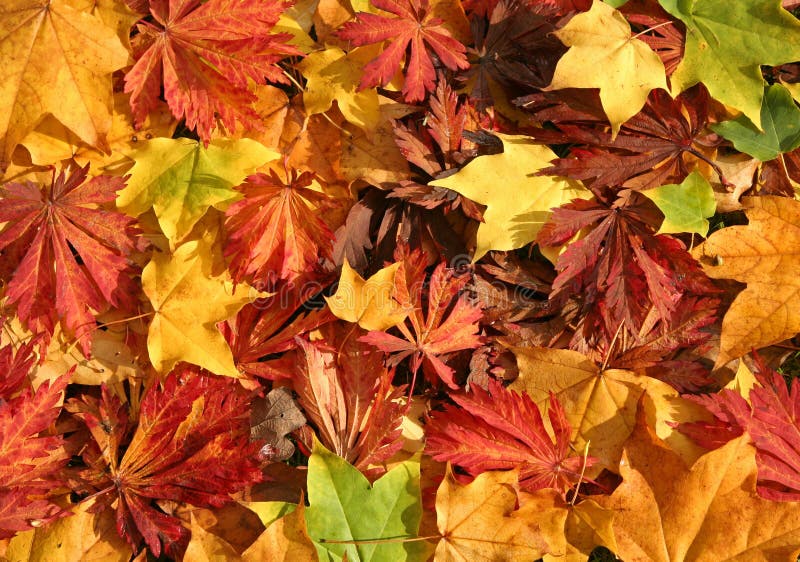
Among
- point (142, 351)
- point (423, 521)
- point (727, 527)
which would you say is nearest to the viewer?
point (727, 527)

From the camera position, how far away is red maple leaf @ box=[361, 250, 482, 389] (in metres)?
1.43

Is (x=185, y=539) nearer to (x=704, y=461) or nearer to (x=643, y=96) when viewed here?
(x=704, y=461)

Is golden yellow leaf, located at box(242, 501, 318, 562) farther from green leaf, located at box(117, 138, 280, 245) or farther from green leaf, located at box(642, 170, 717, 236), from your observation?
green leaf, located at box(642, 170, 717, 236)

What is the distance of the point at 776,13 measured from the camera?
137cm

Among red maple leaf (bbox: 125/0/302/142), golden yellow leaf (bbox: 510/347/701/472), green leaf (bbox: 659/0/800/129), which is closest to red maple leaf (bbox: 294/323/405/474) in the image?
golden yellow leaf (bbox: 510/347/701/472)

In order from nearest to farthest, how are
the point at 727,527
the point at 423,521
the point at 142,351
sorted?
1. the point at 727,527
2. the point at 423,521
3. the point at 142,351

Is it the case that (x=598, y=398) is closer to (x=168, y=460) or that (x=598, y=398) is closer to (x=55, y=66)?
(x=168, y=460)

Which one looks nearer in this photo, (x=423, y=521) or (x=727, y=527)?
(x=727, y=527)

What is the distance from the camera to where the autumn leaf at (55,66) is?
133 centimetres

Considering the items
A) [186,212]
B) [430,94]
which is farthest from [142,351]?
[430,94]

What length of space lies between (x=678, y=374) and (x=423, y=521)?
0.65 m

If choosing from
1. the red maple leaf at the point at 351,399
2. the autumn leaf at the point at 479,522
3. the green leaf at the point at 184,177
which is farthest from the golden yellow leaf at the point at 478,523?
the green leaf at the point at 184,177

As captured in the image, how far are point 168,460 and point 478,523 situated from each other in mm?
653

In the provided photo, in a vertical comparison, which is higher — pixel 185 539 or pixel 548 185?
pixel 548 185
